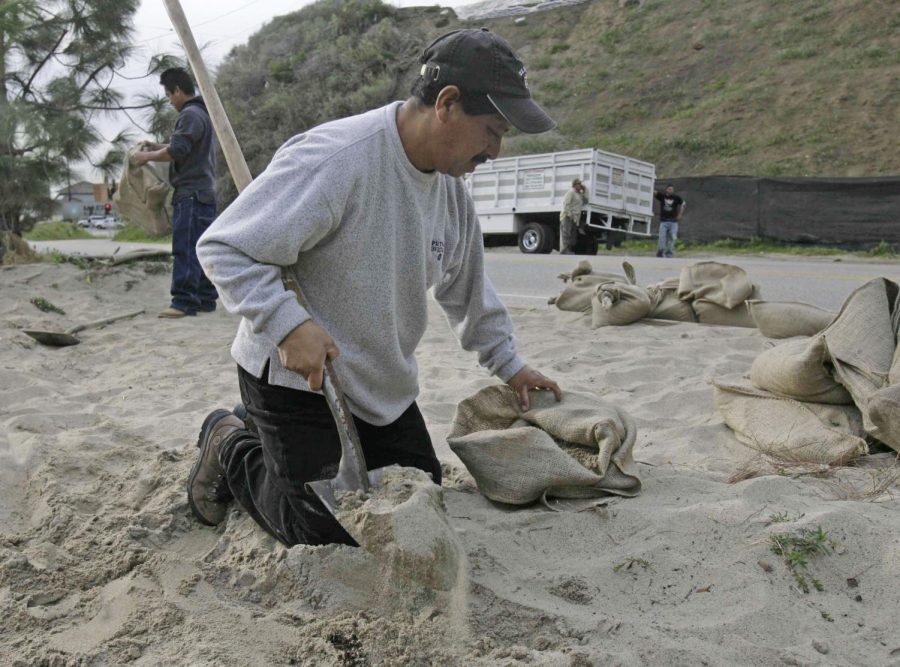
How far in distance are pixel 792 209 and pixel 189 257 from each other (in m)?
12.4

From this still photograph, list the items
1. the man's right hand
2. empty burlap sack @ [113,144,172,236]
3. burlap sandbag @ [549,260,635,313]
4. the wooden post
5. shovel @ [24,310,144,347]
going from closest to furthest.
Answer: the man's right hand < the wooden post < shovel @ [24,310,144,347] < burlap sandbag @ [549,260,635,313] < empty burlap sack @ [113,144,172,236]

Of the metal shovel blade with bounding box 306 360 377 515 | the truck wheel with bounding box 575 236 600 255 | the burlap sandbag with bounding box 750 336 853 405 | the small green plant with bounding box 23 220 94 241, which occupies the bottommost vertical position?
the small green plant with bounding box 23 220 94 241

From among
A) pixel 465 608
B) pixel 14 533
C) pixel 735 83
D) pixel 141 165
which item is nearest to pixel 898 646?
pixel 465 608

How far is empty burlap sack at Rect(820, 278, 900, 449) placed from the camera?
2738 millimetres

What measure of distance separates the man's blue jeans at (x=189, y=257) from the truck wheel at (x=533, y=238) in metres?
9.68

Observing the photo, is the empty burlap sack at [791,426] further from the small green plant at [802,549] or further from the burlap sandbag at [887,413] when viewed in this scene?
the small green plant at [802,549]

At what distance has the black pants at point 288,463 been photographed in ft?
6.61

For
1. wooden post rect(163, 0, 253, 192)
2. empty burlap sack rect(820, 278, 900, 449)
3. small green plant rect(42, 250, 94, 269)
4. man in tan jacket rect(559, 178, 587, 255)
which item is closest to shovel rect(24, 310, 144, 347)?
wooden post rect(163, 0, 253, 192)

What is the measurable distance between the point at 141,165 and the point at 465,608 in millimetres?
4885

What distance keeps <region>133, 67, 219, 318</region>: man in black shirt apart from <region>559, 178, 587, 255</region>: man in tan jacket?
8819 millimetres

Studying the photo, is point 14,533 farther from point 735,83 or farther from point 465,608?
point 735,83

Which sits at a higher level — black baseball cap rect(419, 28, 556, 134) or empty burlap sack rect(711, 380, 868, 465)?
black baseball cap rect(419, 28, 556, 134)

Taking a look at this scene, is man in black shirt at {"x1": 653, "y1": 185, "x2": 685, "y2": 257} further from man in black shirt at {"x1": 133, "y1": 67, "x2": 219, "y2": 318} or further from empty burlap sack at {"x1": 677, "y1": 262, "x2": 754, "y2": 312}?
man in black shirt at {"x1": 133, "y1": 67, "x2": 219, "y2": 318}

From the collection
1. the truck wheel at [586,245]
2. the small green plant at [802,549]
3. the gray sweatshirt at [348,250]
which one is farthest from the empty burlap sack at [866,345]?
the truck wheel at [586,245]
